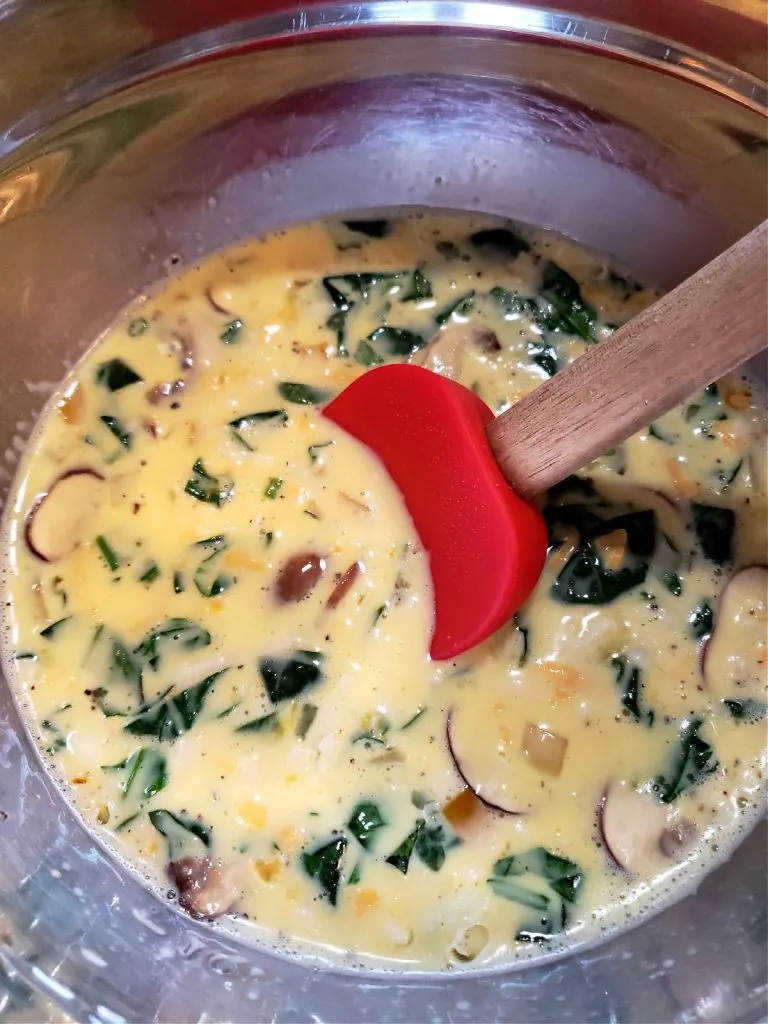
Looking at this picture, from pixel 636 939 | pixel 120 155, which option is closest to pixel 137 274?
pixel 120 155

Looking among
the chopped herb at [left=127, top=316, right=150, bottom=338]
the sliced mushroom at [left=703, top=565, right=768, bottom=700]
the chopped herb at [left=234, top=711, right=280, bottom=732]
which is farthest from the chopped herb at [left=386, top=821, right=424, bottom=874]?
the chopped herb at [left=127, top=316, right=150, bottom=338]

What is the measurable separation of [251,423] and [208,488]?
0.62 ft

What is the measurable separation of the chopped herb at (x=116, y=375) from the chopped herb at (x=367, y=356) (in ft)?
1.78

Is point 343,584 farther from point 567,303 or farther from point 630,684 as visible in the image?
Answer: point 567,303

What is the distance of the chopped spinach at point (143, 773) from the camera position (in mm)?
1899

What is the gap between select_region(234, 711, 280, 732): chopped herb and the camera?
1886 millimetres

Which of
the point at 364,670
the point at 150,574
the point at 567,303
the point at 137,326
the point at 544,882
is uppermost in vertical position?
the point at 137,326

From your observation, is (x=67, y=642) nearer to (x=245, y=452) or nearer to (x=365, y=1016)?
(x=245, y=452)

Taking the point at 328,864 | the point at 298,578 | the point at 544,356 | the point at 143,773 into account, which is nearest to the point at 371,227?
the point at 544,356

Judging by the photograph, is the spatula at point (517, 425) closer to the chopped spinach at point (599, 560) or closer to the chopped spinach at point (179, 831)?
the chopped spinach at point (599, 560)

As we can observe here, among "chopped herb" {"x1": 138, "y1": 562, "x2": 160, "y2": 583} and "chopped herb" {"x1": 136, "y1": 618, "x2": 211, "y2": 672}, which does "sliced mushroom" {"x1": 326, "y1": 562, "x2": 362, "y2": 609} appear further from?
"chopped herb" {"x1": 138, "y1": 562, "x2": 160, "y2": 583}

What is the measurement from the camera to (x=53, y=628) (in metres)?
1.99

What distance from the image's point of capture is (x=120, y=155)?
6.70 ft

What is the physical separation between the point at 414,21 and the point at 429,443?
951mm
